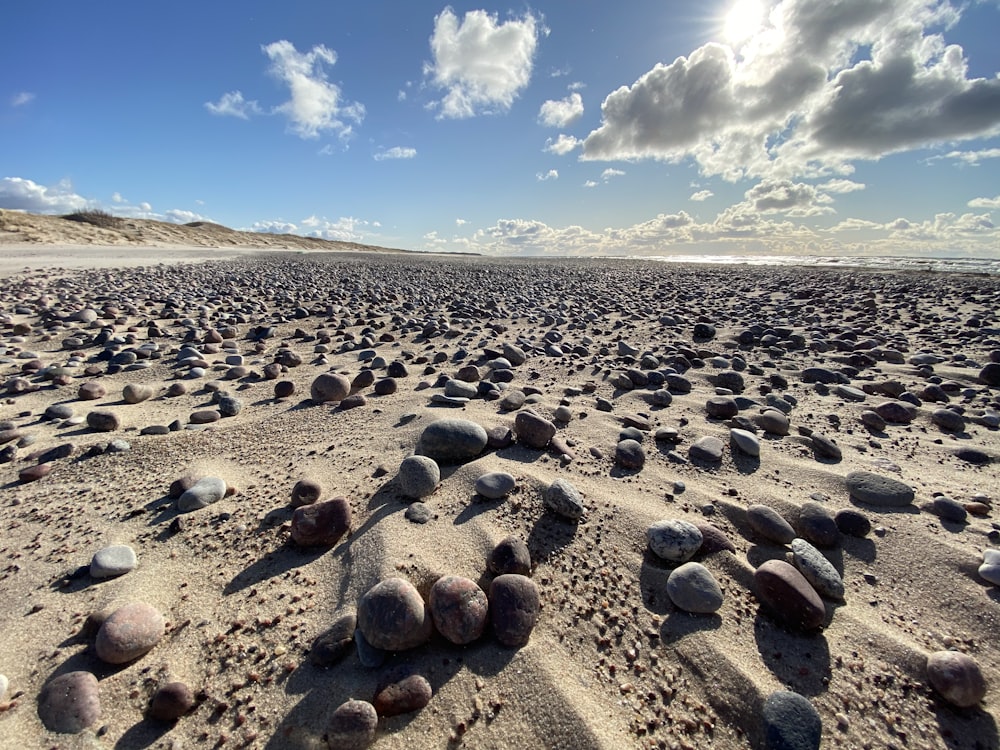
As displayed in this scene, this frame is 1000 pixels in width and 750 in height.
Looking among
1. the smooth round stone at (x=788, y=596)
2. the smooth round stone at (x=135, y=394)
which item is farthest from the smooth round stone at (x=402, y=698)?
the smooth round stone at (x=135, y=394)

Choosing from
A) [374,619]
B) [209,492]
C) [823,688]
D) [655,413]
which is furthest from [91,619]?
[655,413]

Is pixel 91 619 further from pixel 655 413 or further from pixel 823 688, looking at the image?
pixel 655 413

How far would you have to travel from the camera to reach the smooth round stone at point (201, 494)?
1.93 metres

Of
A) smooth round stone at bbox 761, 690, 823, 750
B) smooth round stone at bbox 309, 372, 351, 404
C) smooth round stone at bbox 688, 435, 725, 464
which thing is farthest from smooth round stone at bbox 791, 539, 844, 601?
smooth round stone at bbox 309, 372, 351, 404

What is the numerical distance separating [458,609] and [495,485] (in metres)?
0.67

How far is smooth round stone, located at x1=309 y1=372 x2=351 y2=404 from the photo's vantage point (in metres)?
3.19

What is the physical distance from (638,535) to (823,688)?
2.23ft

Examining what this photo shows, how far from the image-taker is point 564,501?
1.82 meters

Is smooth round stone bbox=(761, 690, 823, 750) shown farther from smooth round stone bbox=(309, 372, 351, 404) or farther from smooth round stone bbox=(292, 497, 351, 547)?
smooth round stone bbox=(309, 372, 351, 404)

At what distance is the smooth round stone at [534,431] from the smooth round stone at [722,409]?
4.04 feet

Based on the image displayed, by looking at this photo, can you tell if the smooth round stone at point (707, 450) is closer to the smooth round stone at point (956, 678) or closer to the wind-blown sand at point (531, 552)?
the wind-blown sand at point (531, 552)

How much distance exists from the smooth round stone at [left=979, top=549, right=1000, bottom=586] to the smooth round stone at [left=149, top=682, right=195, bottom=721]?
257 cm

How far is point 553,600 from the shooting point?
148cm

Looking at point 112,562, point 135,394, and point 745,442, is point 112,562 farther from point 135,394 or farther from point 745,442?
point 745,442
